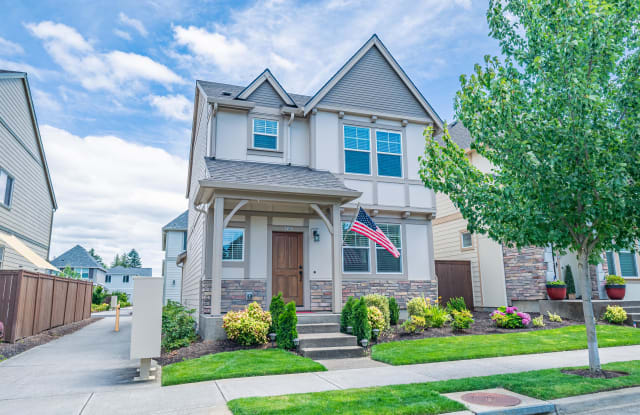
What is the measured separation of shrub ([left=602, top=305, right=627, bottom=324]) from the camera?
12479 millimetres

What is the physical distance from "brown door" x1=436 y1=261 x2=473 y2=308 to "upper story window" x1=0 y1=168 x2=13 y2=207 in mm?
15582

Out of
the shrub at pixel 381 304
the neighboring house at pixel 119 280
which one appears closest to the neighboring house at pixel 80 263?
the neighboring house at pixel 119 280

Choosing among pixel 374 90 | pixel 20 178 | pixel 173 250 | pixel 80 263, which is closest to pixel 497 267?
pixel 374 90

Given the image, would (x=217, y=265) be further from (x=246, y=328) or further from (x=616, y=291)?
(x=616, y=291)

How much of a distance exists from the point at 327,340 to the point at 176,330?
3517 millimetres

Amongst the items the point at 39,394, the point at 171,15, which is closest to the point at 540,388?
the point at 39,394

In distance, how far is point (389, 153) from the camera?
13.9 metres

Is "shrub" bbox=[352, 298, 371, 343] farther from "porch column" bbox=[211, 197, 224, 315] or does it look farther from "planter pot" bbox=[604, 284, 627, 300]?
"planter pot" bbox=[604, 284, 627, 300]

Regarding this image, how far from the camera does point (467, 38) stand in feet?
43.9

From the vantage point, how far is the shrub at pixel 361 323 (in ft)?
30.7

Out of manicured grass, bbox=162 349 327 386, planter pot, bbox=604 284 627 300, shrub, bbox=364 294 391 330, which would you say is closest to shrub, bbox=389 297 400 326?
shrub, bbox=364 294 391 330

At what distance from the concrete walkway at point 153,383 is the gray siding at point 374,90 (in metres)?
8.50

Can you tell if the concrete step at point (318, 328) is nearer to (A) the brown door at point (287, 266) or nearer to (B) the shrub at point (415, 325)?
(B) the shrub at point (415, 325)

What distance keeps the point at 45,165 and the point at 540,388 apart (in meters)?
21.5
